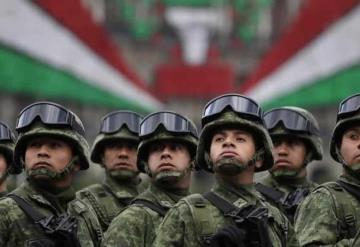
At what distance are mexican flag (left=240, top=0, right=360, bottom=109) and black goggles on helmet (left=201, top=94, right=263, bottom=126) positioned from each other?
90.7 feet

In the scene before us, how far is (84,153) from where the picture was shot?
8.73 metres

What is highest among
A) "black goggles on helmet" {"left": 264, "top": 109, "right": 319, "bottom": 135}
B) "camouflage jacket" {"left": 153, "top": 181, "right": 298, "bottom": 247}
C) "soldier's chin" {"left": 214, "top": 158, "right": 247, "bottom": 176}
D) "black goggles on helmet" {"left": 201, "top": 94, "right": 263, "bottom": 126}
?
"black goggles on helmet" {"left": 264, "top": 109, "right": 319, "bottom": 135}

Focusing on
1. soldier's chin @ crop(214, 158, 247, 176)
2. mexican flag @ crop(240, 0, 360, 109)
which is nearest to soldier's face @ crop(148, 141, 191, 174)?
soldier's chin @ crop(214, 158, 247, 176)

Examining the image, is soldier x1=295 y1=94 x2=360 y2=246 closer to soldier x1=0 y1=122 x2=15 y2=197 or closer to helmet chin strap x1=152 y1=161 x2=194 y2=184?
helmet chin strap x1=152 y1=161 x2=194 y2=184

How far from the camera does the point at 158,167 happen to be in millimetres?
9289

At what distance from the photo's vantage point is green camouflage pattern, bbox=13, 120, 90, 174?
28.0 ft

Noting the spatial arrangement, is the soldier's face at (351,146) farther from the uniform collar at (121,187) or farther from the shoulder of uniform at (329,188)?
the uniform collar at (121,187)

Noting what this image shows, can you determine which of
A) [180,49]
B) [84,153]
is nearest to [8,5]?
[180,49]

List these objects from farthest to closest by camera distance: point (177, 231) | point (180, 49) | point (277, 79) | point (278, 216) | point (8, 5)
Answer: point (180, 49) < point (277, 79) < point (8, 5) < point (278, 216) < point (177, 231)

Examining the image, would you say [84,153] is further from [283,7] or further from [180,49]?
[283,7]

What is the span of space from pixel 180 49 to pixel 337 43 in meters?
20.9

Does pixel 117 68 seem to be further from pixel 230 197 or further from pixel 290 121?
pixel 230 197

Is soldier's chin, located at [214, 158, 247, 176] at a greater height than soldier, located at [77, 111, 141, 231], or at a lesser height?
lesser

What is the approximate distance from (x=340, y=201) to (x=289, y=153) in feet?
8.86
